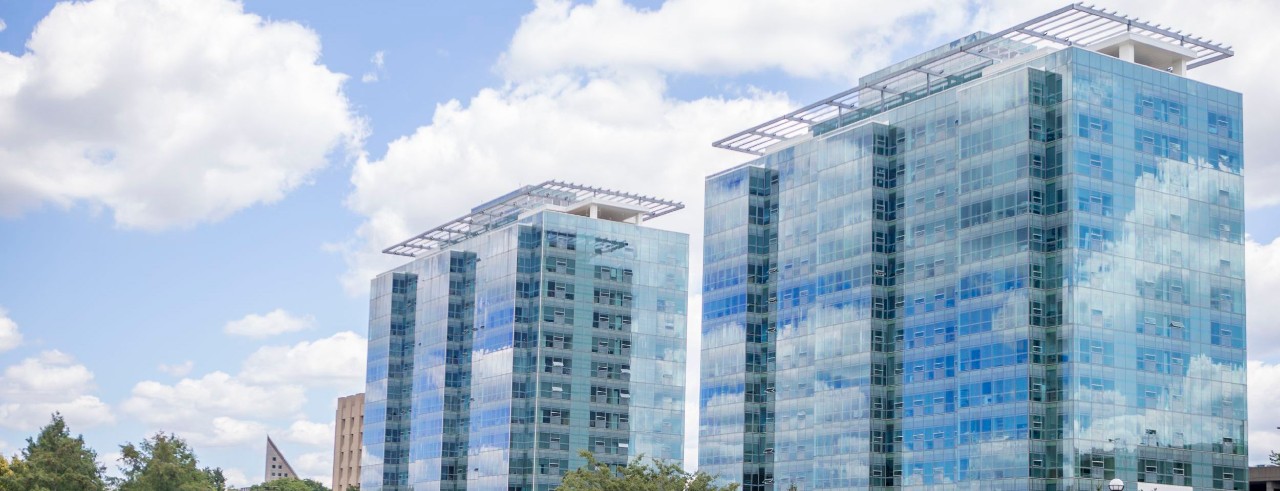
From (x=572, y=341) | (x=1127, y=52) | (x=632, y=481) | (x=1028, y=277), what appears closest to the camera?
(x=632, y=481)

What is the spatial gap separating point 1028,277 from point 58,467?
300 ft

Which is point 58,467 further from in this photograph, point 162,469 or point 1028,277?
point 1028,277

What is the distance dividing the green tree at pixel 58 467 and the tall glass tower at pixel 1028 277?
67.6m

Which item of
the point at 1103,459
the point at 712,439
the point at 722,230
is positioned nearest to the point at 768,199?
the point at 722,230

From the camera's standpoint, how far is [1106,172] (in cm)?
13162

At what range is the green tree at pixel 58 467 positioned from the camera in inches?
5694

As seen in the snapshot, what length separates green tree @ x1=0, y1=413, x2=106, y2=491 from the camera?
145m

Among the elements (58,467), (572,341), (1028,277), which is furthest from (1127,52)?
(58,467)

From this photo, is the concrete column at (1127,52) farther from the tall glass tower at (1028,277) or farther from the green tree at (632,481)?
the green tree at (632,481)

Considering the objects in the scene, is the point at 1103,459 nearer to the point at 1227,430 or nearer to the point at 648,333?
the point at 1227,430

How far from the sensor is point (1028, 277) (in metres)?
130

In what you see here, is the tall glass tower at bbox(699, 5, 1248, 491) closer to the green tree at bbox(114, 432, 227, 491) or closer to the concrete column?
the concrete column

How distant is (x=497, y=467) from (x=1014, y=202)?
264 ft

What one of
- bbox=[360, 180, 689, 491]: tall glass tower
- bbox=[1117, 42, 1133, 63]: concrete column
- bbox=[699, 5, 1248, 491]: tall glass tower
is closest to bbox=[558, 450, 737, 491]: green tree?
bbox=[699, 5, 1248, 491]: tall glass tower
